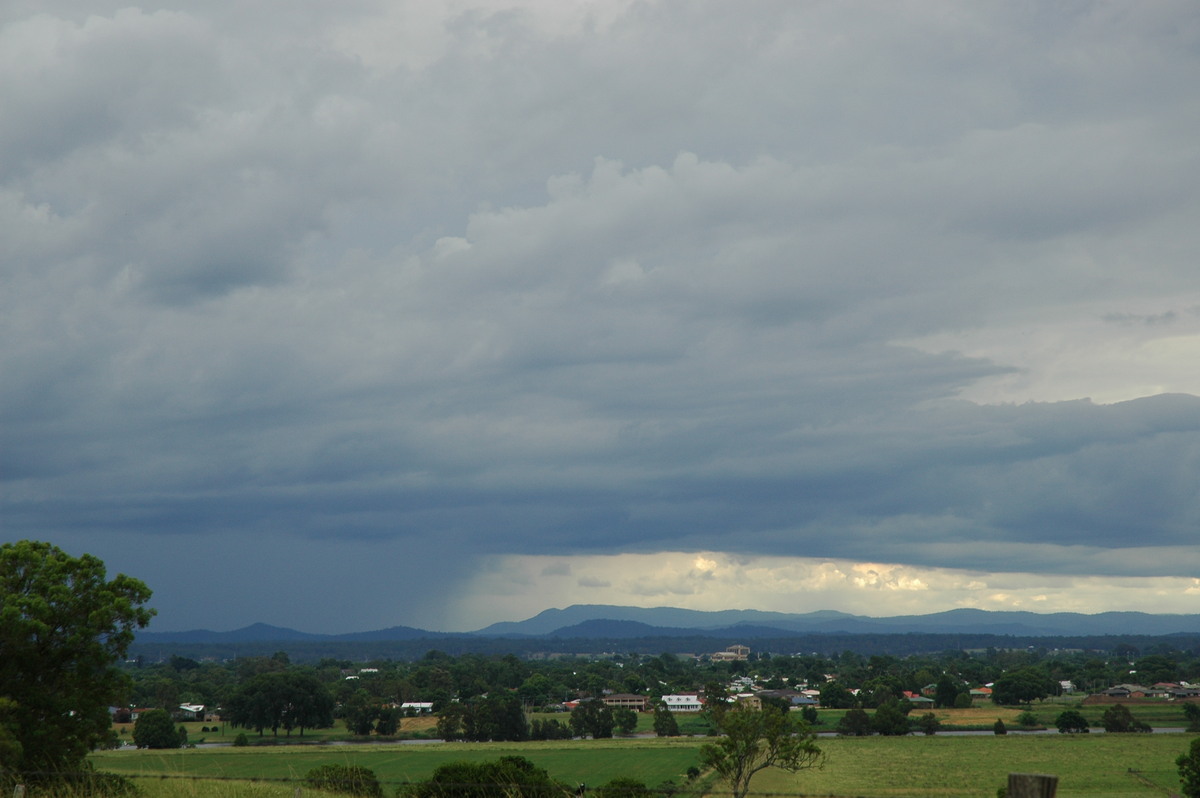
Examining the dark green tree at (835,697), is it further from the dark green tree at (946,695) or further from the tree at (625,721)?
the tree at (625,721)

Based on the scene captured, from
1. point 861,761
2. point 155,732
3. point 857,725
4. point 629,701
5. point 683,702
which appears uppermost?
point 155,732

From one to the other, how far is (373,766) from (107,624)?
45.2m

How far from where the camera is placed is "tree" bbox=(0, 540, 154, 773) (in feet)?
91.9

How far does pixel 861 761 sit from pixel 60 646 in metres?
63.2

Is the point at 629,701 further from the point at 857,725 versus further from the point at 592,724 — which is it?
the point at 857,725

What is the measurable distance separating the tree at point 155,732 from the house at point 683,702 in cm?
7441

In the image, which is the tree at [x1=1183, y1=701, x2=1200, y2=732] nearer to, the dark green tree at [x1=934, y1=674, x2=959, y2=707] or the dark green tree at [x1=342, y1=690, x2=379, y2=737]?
the dark green tree at [x1=934, y1=674, x2=959, y2=707]

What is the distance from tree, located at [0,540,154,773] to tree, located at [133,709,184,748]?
64745mm

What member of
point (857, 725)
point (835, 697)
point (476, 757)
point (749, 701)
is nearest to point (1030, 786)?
point (476, 757)

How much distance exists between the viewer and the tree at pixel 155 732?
87.0m

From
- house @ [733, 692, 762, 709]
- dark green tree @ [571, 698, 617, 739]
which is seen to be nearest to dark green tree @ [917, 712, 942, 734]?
house @ [733, 692, 762, 709]

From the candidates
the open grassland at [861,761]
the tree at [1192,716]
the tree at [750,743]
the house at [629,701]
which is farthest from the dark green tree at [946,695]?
the tree at [750,743]

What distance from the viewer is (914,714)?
4828 inches

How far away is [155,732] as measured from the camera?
88.1 metres
